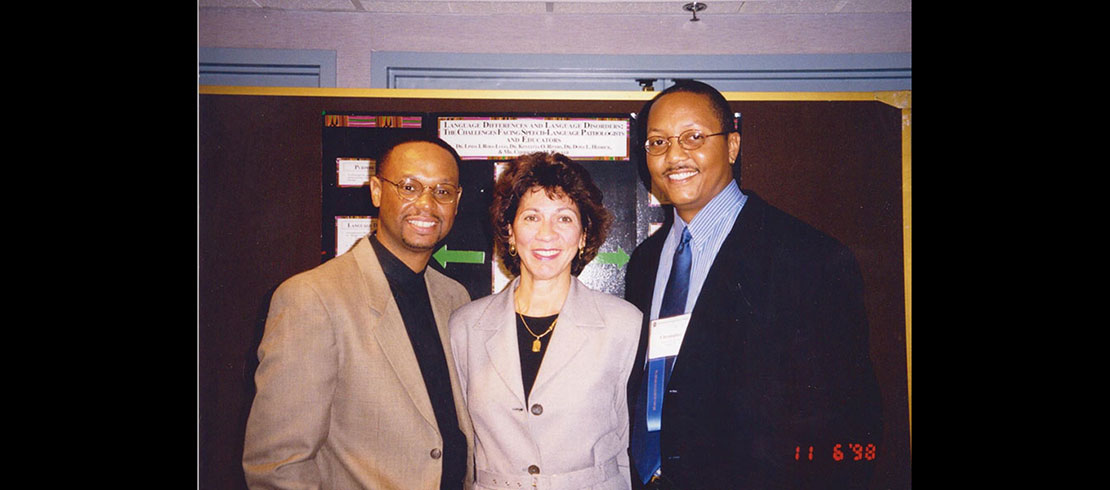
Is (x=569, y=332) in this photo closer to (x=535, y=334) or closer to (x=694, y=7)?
(x=535, y=334)

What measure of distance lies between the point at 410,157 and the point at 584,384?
783 millimetres

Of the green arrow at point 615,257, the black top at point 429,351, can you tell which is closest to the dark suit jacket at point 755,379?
the green arrow at point 615,257

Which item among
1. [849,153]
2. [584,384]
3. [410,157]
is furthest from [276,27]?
[849,153]

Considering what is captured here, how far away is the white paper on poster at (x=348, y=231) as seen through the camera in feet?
4.97

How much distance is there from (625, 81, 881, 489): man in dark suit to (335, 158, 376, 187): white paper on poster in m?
0.82

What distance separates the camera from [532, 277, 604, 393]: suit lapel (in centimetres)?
136

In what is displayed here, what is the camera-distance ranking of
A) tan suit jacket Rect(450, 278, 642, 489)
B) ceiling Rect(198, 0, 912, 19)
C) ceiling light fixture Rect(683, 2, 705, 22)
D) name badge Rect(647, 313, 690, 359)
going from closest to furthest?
tan suit jacket Rect(450, 278, 642, 489) → name badge Rect(647, 313, 690, 359) → ceiling Rect(198, 0, 912, 19) → ceiling light fixture Rect(683, 2, 705, 22)

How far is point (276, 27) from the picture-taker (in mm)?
1685

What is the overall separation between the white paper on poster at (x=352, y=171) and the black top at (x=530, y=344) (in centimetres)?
61

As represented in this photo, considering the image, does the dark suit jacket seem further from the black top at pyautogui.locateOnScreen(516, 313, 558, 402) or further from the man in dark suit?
the black top at pyautogui.locateOnScreen(516, 313, 558, 402)

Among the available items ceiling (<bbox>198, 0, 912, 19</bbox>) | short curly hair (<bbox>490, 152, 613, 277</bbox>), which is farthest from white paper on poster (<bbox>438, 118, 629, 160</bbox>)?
ceiling (<bbox>198, 0, 912, 19</bbox>)
